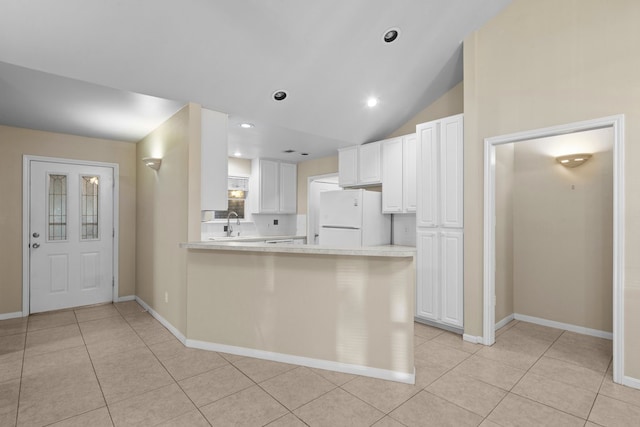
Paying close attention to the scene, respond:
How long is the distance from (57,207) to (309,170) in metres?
3.87

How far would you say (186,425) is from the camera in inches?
77.9

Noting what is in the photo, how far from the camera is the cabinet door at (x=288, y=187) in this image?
245 inches

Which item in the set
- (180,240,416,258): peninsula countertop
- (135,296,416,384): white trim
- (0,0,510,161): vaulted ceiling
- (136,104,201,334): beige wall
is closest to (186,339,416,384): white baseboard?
(135,296,416,384): white trim

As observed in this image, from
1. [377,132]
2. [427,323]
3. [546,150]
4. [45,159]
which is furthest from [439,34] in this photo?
[45,159]

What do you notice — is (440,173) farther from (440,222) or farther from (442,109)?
(442,109)

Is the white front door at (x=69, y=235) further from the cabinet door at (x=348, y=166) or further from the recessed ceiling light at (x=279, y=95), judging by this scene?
the cabinet door at (x=348, y=166)

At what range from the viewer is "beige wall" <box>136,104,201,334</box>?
329 centimetres

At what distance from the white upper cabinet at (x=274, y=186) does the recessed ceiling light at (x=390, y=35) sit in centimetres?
336

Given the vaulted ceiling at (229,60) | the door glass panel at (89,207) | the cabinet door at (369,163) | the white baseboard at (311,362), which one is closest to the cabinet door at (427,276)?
the cabinet door at (369,163)

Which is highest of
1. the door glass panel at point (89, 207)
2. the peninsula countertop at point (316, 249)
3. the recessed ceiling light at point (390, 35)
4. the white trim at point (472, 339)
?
the recessed ceiling light at point (390, 35)

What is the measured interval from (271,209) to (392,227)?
2343 mm

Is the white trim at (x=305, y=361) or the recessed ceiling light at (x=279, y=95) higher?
the recessed ceiling light at (x=279, y=95)

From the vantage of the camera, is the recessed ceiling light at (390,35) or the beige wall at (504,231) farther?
the beige wall at (504,231)

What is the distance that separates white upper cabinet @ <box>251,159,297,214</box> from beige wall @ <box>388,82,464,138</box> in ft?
8.09
